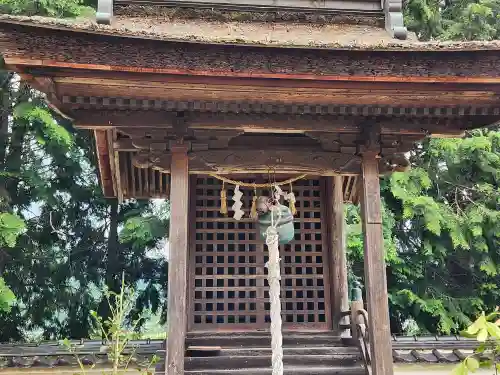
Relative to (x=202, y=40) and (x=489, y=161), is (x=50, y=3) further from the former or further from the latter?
(x=489, y=161)

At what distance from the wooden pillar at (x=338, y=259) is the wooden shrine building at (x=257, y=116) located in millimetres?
18

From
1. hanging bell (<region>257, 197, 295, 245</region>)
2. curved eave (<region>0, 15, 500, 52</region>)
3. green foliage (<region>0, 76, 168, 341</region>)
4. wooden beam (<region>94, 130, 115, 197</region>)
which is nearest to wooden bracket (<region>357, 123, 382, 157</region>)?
curved eave (<region>0, 15, 500, 52</region>)

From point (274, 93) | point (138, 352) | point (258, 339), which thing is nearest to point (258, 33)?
point (274, 93)

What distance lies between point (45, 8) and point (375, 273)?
32.6 feet

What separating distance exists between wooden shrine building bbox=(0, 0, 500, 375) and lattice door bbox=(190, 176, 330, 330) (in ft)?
0.07

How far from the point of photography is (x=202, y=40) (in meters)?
4.75

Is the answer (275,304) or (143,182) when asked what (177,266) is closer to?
(275,304)

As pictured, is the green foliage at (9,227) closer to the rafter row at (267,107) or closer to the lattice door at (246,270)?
the lattice door at (246,270)

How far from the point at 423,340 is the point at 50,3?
10.4 metres

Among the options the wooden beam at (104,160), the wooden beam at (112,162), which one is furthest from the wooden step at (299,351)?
the wooden beam at (104,160)

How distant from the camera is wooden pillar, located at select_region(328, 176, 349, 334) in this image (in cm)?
688

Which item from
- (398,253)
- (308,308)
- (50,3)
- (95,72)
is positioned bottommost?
(308,308)

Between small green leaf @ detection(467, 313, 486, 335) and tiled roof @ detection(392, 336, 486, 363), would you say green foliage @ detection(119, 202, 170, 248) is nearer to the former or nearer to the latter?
tiled roof @ detection(392, 336, 486, 363)

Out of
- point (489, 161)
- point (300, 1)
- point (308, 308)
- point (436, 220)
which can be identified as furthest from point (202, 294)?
point (489, 161)
